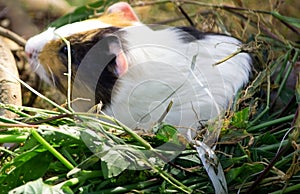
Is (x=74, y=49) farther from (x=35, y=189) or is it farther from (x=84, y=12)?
(x=35, y=189)

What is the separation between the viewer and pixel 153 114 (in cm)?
185

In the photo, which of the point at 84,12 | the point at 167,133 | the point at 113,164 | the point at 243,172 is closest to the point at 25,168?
the point at 113,164

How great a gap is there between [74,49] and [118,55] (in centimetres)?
17

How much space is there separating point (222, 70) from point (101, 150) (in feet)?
2.22

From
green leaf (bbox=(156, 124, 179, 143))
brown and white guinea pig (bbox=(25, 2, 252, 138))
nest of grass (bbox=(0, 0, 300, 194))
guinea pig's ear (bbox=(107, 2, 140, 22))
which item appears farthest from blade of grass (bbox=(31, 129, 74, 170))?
guinea pig's ear (bbox=(107, 2, 140, 22))

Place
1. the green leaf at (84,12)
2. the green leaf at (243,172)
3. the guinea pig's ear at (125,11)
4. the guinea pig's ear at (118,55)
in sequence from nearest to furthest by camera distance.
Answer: the green leaf at (243,172) → the guinea pig's ear at (118,55) → the guinea pig's ear at (125,11) → the green leaf at (84,12)

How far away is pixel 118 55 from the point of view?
184 cm

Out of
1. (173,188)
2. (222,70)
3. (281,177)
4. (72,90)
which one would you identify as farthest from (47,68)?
(281,177)

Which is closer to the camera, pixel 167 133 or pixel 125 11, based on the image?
pixel 167 133

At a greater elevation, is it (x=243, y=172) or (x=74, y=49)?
(x=74, y=49)

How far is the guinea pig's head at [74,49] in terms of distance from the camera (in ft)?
6.10

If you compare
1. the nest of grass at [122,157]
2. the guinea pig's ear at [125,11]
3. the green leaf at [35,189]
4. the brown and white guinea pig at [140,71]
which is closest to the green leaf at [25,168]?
the nest of grass at [122,157]

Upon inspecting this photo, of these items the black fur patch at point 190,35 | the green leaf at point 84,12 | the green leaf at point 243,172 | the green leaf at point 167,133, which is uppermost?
the black fur patch at point 190,35

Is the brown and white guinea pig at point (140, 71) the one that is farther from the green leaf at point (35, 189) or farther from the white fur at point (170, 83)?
the green leaf at point (35, 189)
